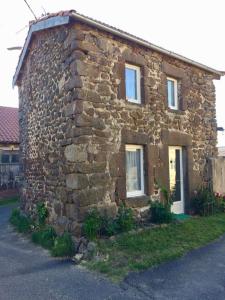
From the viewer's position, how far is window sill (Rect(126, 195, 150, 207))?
300 inches

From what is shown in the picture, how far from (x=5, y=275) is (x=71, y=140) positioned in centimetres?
301

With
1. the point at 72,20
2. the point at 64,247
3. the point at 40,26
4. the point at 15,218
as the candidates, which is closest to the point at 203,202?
the point at 64,247

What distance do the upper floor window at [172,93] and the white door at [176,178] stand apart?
1361 mm

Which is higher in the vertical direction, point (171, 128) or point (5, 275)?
point (171, 128)

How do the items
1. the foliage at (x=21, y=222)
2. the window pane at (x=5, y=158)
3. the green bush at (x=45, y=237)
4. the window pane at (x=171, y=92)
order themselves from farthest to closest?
the window pane at (x=5, y=158) < the window pane at (x=171, y=92) < the foliage at (x=21, y=222) < the green bush at (x=45, y=237)

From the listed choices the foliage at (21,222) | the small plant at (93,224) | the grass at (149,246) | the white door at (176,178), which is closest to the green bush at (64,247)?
the small plant at (93,224)

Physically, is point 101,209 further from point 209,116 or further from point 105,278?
point 209,116

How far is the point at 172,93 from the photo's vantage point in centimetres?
970

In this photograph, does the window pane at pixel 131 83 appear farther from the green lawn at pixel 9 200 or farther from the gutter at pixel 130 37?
the green lawn at pixel 9 200

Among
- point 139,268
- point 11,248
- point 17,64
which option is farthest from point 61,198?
point 17,64

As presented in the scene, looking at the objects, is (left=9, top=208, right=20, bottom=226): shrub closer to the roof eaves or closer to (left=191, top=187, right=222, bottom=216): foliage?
the roof eaves

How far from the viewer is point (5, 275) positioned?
18.0 feet

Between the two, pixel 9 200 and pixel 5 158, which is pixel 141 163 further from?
pixel 5 158

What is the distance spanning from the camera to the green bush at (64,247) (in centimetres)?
646
